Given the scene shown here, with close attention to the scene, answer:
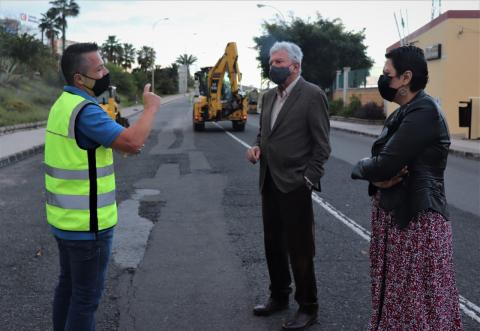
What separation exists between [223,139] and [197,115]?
440 cm

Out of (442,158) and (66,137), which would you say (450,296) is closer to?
(442,158)

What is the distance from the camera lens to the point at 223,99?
24.4 metres

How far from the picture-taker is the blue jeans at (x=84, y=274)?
2908mm

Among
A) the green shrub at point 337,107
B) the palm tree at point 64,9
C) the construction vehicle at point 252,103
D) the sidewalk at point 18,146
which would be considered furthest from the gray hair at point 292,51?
the palm tree at point 64,9

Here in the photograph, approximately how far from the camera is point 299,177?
3752mm

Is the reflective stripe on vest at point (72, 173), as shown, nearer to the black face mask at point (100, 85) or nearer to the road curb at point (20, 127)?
the black face mask at point (100, 85)

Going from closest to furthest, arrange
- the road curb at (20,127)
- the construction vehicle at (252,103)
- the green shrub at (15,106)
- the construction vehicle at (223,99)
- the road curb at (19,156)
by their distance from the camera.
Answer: the road curb at (19,156)
the road curb at (20,127)
the construction vehicle at (223,99)
the green shrub at (15,106)
the construction vehicle at (252,103)

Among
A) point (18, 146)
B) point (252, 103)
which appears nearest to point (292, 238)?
point (18, 146)

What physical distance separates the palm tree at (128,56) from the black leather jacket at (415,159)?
106 metres

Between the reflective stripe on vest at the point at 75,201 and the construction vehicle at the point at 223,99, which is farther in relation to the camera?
the construction vehicle at the point at 223,99

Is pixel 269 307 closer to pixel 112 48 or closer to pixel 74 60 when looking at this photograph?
pixel 74 60

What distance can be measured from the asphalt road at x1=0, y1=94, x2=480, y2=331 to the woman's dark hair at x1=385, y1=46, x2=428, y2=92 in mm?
1857

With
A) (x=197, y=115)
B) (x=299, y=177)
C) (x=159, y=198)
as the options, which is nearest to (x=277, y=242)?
(x=299, y=177)

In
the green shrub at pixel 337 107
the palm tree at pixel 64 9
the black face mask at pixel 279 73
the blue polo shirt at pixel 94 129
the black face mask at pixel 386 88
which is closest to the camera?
the blue polo shirt at pixel 94 129
